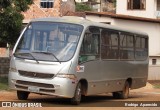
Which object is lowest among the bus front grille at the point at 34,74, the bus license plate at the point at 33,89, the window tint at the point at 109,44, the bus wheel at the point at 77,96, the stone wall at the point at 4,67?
the stone wall at the point at 4,67

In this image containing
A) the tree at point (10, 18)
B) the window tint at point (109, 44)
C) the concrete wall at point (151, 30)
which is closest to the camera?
the window tint at point (109, 44)

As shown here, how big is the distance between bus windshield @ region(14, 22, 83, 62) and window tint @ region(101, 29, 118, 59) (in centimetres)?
211

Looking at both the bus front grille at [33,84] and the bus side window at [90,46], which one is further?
the bus side window at [90,46]

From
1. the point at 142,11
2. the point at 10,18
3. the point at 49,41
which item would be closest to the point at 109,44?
the point at 49,41

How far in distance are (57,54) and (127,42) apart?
6285mm

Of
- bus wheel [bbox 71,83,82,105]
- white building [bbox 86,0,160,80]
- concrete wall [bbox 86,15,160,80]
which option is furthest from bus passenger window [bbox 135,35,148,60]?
concrete wall [bbox 86,15,160,80]

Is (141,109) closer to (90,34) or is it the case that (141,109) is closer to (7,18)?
(90,34)

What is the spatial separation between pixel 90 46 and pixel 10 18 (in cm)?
870

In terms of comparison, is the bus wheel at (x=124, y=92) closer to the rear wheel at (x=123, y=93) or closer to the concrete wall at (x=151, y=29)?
the rear wheel at (x=123, y=93)

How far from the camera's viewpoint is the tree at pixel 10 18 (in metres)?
24.8

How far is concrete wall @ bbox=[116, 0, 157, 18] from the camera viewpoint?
47.0 meters

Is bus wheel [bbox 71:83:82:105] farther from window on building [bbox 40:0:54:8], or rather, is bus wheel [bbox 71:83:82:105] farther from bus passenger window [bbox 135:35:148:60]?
window on building [bbox 40:0:54:8]

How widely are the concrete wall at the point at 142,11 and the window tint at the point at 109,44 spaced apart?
27627 mm

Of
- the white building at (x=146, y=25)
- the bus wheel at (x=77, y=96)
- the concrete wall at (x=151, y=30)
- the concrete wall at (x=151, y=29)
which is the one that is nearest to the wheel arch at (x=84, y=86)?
the bus wheel at (x=77, y=96)
